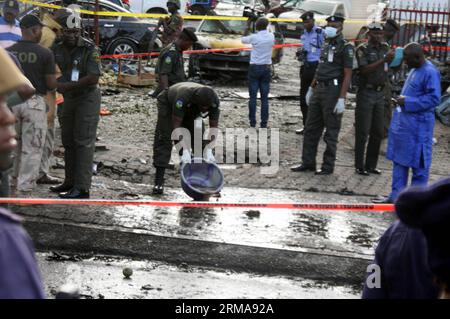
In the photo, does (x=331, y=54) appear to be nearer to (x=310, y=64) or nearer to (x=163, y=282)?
(x=310, y=64)

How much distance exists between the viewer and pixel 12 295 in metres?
2.13

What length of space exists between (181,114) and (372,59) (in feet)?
9.67

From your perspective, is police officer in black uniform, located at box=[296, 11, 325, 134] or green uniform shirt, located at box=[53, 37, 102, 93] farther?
police officer in black uniform, located at box=[296, 11, 325, 134]

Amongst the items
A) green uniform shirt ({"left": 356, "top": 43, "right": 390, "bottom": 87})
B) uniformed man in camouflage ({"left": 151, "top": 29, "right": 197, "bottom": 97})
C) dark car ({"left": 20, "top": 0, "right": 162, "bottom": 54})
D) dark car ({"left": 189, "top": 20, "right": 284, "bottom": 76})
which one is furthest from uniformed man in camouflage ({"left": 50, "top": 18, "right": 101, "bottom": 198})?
dark car ({"left": 20, "top": 0, "right": 162, "bottom": 54})

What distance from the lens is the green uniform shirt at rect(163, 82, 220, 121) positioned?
29.1 ft

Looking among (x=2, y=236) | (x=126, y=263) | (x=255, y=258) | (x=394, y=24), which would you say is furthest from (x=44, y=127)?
(x=2, y=236)

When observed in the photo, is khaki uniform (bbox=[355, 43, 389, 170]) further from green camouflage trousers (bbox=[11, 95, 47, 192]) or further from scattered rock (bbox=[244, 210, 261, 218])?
green camouflage trousers (bbox=[11, 95, 47, 192])

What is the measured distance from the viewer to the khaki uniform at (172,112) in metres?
8.89

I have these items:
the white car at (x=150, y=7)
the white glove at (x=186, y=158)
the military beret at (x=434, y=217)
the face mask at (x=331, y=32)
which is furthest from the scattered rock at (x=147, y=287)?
the white car at (x=150, y=7)

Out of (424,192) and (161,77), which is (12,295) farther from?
(161,77)

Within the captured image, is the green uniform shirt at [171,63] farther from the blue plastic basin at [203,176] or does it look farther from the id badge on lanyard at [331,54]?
the id badge on lanyard at [331,54]

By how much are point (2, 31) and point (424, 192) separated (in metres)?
8.14

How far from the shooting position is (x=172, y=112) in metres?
9.09

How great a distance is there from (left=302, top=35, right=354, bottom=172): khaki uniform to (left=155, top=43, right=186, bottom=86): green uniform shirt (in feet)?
5.98
